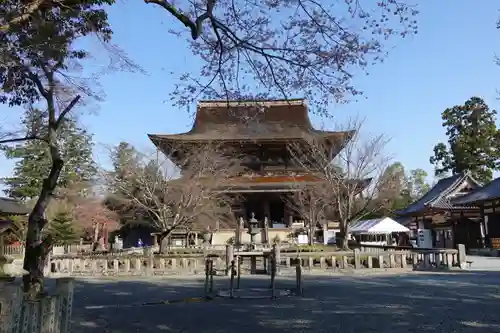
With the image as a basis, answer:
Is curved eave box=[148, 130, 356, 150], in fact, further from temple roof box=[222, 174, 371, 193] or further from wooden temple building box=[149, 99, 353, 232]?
temple roof box=[222, 174, 371, 193]

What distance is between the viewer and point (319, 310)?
27.0 ft

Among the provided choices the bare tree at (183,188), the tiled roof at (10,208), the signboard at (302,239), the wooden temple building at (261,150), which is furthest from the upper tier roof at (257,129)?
the tiled roof at (10,208)

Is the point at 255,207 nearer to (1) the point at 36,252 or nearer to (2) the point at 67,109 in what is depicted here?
(2) the point at 67,109

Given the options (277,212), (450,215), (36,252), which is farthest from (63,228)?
(450,215)

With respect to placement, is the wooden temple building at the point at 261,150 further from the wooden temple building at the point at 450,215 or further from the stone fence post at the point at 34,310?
the stone fence post at the point at 34,310

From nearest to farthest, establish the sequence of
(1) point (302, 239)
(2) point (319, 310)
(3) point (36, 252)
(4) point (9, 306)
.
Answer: (4) point (9, 306), (3) point (36, 252), (2) point (319, 310), (1) point (302, 239)

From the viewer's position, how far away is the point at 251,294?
1045cm

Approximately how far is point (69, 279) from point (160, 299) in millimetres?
5123

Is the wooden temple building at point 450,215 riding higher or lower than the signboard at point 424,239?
higher

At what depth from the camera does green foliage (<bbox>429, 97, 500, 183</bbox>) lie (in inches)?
1877

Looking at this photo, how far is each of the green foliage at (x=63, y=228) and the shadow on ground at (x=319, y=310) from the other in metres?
20.2

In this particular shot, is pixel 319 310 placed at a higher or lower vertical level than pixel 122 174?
lower

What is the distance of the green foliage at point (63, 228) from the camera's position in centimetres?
3102

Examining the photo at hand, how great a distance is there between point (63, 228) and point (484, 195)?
28.3 meters
